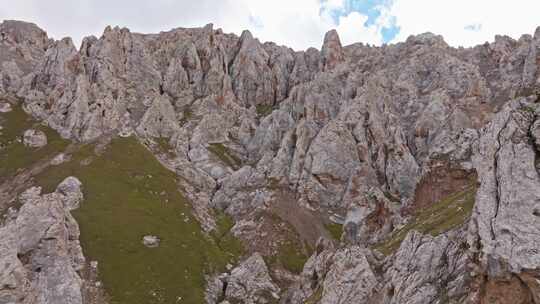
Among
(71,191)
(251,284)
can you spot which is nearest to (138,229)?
(71,191)

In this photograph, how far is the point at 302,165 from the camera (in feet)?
413

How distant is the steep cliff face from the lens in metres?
33.3

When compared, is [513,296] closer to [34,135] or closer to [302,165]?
[302,165]

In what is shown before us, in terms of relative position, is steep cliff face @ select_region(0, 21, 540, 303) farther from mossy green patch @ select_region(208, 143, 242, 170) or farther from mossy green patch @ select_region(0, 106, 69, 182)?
mossy green patch @ select_region(0, 106, 69, 182)

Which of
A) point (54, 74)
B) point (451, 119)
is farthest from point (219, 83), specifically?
point (451, 119)

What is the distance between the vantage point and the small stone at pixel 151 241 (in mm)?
86812

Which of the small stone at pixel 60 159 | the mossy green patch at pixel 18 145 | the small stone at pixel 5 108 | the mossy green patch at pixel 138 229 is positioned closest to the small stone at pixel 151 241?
A: the mossy green patch at pixel 138 229

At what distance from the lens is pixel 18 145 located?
120 meters

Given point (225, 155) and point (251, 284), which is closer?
point (251, 284)

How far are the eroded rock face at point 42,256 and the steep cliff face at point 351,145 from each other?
3076 cm

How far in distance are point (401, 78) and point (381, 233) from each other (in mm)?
98404

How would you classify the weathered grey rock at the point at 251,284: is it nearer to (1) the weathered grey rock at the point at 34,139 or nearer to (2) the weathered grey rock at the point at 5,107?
(1) the weathered grey rock at the point at 34,139

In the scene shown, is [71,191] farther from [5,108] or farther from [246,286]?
[5,108]

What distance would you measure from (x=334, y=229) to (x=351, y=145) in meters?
29.8
